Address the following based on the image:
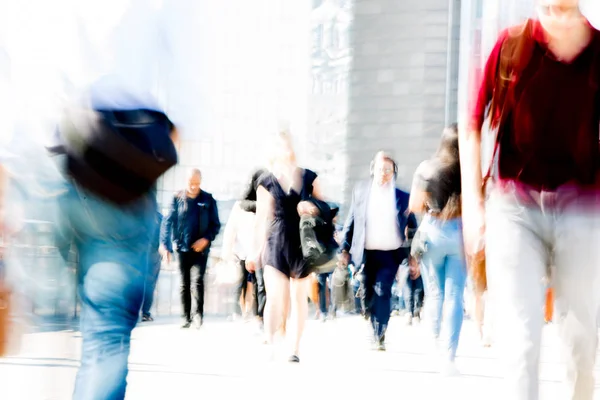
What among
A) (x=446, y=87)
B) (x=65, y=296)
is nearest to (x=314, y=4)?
(x=446, y=87)

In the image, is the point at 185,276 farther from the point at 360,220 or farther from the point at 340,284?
the point at 340,284

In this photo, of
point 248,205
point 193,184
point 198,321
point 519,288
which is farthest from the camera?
point 198,321

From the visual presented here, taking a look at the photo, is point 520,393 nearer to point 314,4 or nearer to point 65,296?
point 65,296

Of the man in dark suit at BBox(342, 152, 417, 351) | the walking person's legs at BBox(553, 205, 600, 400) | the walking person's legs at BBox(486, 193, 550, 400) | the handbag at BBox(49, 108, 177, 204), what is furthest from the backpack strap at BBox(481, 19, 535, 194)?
the man in dark suit at BBox(342, 152, 417, 351)

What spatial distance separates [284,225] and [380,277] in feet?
5.40

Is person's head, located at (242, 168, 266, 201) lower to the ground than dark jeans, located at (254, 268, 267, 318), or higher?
higher

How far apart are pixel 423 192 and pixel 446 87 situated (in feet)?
169

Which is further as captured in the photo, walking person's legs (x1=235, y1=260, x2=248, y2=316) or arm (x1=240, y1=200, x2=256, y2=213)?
walking person's legs (x1=235, y1=260, x2=248, y2=316)

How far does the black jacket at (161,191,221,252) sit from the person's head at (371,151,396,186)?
8.69 ft

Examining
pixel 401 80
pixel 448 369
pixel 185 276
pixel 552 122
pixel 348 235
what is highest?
pixel 401 80

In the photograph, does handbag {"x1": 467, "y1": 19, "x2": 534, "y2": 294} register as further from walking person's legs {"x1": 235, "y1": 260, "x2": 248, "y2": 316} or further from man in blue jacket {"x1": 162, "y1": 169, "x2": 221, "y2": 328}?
walking person's legs {"x1": 235, "y1": 260, "x2": 248, "y2": 316}

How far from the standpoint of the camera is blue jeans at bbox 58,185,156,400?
348 centimetres

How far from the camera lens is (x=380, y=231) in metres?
9.73

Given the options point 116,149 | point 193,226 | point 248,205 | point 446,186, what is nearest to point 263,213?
point 248,205
